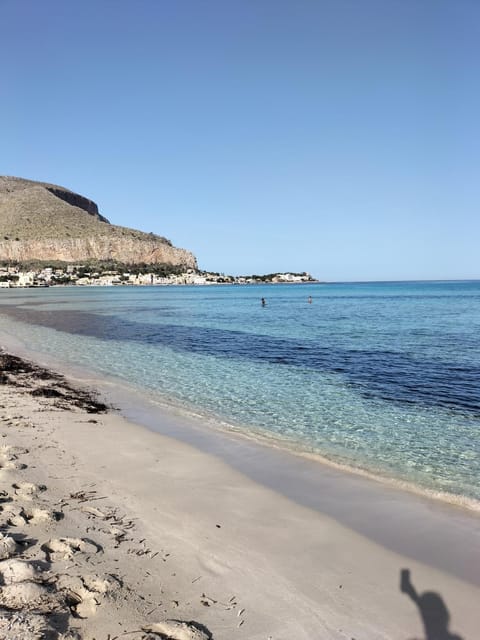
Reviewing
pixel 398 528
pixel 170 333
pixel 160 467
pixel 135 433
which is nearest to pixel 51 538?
pixel 160 467

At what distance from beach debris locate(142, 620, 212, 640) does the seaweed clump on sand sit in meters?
7.81

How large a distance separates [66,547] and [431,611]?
3.30m

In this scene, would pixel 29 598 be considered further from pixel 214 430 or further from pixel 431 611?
pixel 214 430

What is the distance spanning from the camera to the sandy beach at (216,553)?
10.9ft

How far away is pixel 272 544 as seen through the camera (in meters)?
4.64

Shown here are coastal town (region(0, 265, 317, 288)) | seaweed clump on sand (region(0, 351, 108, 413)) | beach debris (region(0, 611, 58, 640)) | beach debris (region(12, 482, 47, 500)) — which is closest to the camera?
beach debris (region(0, 611, 58, 640))

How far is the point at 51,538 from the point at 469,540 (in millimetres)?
4532

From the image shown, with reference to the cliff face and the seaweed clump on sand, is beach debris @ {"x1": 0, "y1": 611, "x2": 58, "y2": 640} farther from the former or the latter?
the cliff face

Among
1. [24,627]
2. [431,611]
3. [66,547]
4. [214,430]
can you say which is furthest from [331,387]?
[24,627]

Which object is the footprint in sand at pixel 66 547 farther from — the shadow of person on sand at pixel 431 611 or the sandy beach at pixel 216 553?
the shadow of person on sand at pixel 431 611

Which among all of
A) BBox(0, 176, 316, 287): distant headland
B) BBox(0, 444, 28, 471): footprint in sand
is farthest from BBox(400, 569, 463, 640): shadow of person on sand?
BBox(0, 176, 316, 287): distant headland

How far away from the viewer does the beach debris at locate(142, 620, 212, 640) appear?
10.1 ft

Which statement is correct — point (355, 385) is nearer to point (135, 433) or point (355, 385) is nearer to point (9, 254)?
point (135, 433)

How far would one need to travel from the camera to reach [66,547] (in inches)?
161
